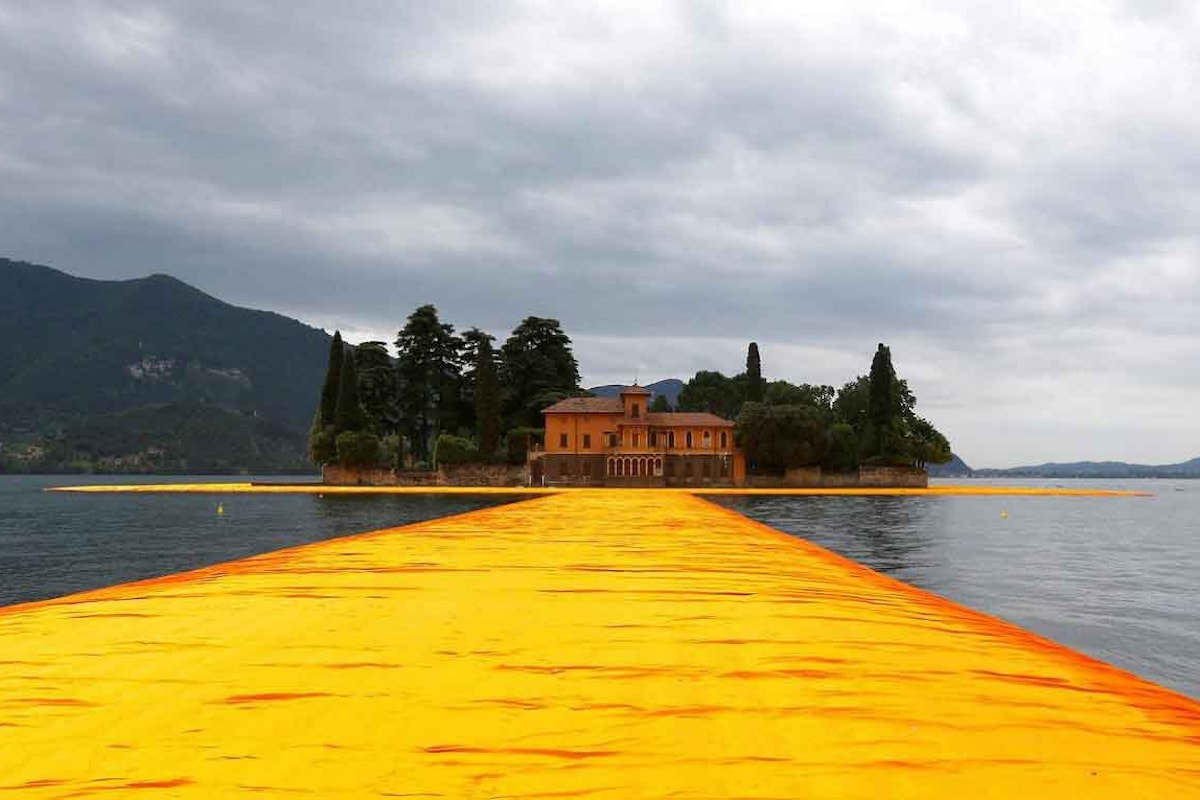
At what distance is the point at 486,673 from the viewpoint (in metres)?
4.82

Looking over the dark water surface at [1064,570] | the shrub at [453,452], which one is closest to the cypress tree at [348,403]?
the shrub at [453,452]

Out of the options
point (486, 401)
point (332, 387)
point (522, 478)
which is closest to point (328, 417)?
point (332, 387)

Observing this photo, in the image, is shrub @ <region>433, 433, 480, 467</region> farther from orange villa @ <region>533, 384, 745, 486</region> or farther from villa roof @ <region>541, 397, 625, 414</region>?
villa roof @ <region>541, 397, 625, 414</region>

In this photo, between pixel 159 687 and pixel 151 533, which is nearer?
pixel 159 687

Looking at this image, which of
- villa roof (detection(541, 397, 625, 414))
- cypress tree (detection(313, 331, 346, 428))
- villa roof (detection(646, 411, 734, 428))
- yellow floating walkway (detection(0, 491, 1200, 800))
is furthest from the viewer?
cypress tree (detection(313, 331, 346, 428))

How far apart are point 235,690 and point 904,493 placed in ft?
213

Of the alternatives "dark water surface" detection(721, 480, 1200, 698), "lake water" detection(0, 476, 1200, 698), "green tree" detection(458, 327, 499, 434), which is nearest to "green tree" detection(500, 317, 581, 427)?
"green tree" detection(458, 327, 499, 434)

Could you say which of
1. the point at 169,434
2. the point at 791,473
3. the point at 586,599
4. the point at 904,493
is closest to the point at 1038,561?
the point at 586,599

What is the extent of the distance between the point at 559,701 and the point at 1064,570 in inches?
661

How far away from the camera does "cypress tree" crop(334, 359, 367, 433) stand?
68750 millimetres

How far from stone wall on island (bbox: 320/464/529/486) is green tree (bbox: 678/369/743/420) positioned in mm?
29951

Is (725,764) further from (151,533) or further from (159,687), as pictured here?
(151,533)

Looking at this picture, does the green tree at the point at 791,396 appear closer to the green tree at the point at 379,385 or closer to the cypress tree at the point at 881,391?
the cypress tree at the point at 881,391

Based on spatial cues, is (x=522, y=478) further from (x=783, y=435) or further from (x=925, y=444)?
(x=925, y=444)
